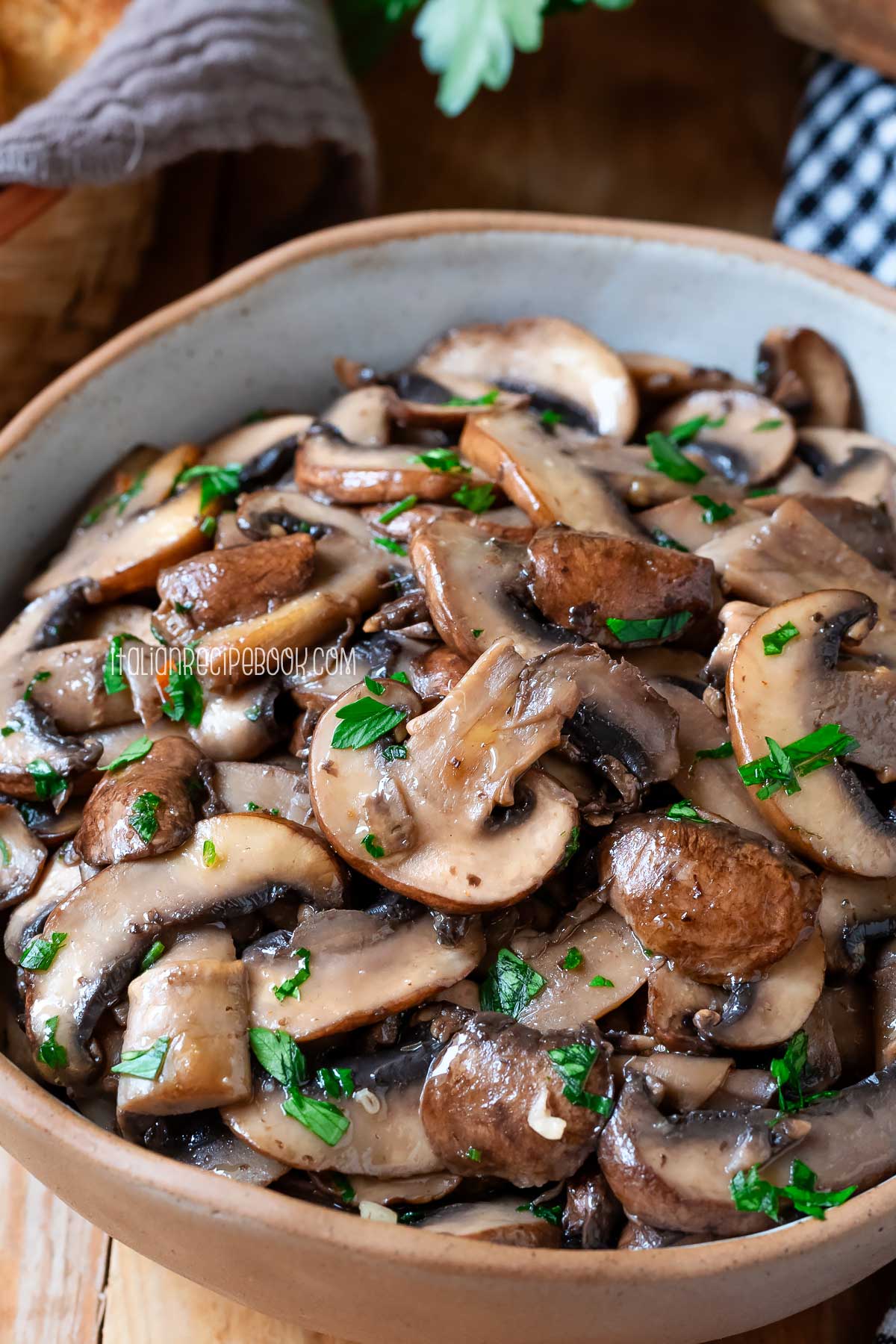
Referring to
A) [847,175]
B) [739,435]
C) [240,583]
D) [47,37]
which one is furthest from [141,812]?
[847,175]

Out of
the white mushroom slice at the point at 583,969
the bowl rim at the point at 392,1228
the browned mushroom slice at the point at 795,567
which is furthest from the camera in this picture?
the browned mushroom slice at the point at 795,567

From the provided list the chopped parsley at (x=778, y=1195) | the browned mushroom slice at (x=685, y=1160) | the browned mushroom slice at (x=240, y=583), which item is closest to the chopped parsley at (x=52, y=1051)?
the browned mushroom slice at (x=240, y=583)

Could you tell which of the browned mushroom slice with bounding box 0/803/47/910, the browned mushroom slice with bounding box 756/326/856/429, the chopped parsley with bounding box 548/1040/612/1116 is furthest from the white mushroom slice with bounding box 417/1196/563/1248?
the browned mushroom slice with bounding box 756/326/856/429

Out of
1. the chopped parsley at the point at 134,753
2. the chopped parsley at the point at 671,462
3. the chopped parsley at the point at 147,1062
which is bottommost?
the chopped parsley at the point at 147,1062

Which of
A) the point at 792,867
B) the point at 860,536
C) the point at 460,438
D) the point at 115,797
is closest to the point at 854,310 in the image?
the point at 860,536

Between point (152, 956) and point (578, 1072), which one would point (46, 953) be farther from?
point (578, 1072)

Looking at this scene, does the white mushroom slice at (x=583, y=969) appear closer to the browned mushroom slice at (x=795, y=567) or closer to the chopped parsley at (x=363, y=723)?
the chopped parsley at (x=363, y=723)

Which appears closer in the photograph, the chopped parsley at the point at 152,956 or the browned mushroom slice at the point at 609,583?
the chopped parsley at the point at 152,956

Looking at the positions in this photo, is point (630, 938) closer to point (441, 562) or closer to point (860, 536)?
point (441, 562)
